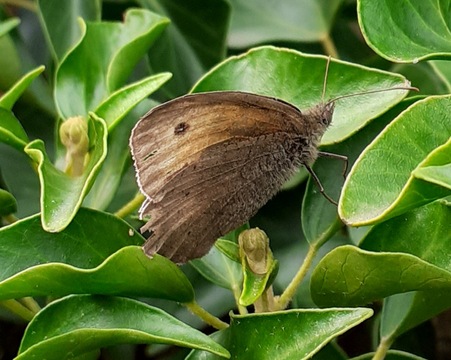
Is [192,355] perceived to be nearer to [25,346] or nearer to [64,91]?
[25,346]

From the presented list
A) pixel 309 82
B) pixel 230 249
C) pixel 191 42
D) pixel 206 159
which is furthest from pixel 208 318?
pixel 191 42

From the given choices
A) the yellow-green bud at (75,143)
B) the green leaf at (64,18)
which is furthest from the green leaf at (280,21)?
the yellow-green bud at (75,143)

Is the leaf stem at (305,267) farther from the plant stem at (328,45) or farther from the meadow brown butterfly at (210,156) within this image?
the plant stem at (328,45)

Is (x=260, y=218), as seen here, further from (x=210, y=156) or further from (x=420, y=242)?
(x=420, y=242)

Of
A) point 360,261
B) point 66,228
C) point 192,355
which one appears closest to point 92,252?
point 66,228

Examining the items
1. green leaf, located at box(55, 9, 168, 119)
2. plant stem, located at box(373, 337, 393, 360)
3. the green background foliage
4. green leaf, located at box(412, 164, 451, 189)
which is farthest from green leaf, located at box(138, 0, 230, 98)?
green leaf, located at box(412, 164, 451, 189)

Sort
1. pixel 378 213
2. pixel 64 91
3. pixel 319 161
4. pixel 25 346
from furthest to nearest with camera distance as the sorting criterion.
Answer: pixel 64 91, pixel 319 161, pixel 25 346, pixel 378 213

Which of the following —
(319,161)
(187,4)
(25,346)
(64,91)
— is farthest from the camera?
(187,4)
